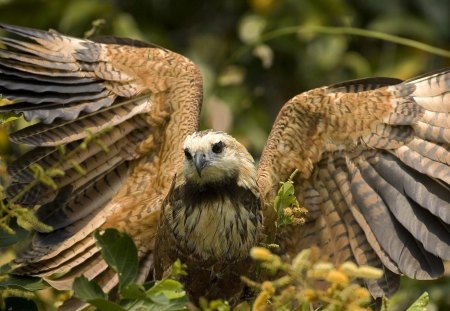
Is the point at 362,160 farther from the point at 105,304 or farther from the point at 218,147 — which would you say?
the point at 105,304

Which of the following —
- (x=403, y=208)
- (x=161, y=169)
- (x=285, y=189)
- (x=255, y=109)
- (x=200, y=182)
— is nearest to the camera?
(x=285, y=189)

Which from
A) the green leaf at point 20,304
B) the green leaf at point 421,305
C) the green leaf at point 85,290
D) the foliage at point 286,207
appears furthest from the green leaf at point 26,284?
the green leaf at point 421,305

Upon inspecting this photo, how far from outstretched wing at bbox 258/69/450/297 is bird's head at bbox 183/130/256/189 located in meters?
0.28

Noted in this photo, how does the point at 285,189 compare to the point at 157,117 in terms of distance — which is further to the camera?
the point at 157,117

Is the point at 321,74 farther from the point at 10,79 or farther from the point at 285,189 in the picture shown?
the point at 285,189

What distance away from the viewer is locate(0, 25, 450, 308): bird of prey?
4.56m

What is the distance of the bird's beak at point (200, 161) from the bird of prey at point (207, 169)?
14 millimetres

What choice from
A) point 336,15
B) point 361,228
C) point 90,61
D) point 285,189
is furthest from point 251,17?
point 285,189

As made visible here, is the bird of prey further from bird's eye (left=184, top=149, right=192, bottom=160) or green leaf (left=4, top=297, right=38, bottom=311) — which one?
green leaf (left=4, top=297, right=38, bottom=311)

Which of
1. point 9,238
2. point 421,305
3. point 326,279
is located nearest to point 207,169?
point 9,238

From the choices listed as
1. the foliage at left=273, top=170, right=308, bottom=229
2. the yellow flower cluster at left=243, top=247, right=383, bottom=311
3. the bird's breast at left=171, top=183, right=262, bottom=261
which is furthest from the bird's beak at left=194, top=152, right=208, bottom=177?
the yellow flower cluster at left=243, top=247, right=383, bottom=311

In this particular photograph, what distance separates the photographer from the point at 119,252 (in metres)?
3.27

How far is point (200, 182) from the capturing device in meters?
4.52

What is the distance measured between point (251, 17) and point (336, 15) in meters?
0.55
